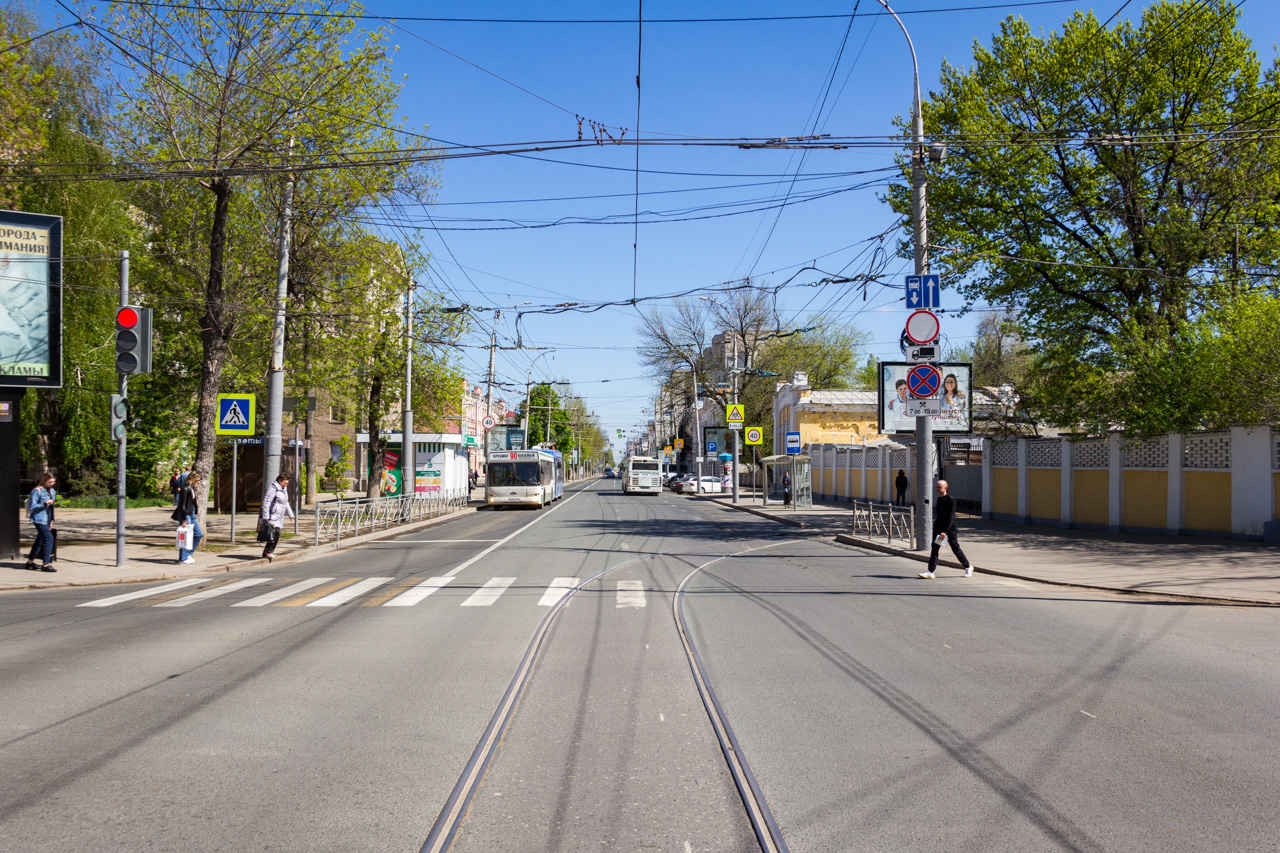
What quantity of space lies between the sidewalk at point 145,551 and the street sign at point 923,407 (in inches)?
518

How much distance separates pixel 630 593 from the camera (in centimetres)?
1309

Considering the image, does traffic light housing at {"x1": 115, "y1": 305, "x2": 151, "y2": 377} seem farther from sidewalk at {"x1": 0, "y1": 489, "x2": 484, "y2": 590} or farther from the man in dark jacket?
the man in dark jacket

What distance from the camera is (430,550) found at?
20953mm

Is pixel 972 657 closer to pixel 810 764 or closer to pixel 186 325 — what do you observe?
pixel 810 764

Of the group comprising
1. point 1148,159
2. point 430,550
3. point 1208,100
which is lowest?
point 430,550

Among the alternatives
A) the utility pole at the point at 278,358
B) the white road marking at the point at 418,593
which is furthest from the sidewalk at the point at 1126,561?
the utility pole at the point at 278,358

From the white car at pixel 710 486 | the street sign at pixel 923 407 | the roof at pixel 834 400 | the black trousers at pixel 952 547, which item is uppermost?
the roof at pixel 834 400

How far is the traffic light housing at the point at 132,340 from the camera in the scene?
16.2 metres

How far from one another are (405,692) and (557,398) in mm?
105051

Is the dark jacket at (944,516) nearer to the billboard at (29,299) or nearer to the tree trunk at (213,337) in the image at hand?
the tree trunk at (213,337)

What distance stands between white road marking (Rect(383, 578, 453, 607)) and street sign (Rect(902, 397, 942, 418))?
32.5 ft

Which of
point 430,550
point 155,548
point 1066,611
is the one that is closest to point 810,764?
point 1066,611

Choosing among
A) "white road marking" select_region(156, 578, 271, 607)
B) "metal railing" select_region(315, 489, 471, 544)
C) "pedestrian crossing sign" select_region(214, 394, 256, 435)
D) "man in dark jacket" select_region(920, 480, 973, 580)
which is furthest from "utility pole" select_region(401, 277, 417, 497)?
"man in dark jacket" select_region(920, 480, 973, 580)

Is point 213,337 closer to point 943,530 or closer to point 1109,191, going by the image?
point 943,530
